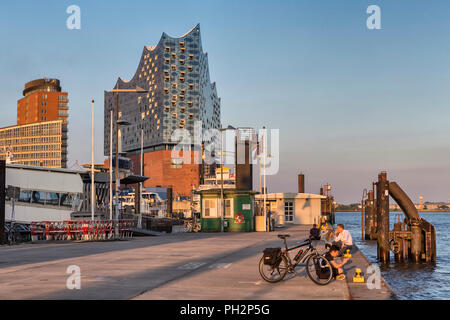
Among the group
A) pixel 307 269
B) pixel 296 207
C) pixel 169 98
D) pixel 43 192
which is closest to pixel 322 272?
pixel 307 269

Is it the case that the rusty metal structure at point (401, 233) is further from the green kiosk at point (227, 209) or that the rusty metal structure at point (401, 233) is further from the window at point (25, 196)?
the window at point (25, 196)

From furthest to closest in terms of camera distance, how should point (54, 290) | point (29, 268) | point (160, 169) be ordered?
point (160, 169) < point (29, 268) < point (54, 290)

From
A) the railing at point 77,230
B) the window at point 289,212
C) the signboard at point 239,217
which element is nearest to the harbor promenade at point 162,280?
the railing at point 77,230

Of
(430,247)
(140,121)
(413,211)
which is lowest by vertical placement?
(430,247)

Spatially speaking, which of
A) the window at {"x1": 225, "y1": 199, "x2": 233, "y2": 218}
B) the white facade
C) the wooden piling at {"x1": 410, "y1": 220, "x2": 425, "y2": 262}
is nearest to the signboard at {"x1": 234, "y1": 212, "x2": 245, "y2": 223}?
the window at {"x1": 225, "y1": 199, "x2": 233, "y2": 218}

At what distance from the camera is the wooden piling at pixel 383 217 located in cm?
2872

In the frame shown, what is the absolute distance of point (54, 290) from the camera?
12875mm

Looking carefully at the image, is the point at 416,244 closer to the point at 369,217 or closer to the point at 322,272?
the point at 322,272

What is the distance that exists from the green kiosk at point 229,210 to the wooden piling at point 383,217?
18.8 metres

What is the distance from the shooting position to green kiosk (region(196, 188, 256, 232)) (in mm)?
48000

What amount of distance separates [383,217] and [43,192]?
2777 cm
